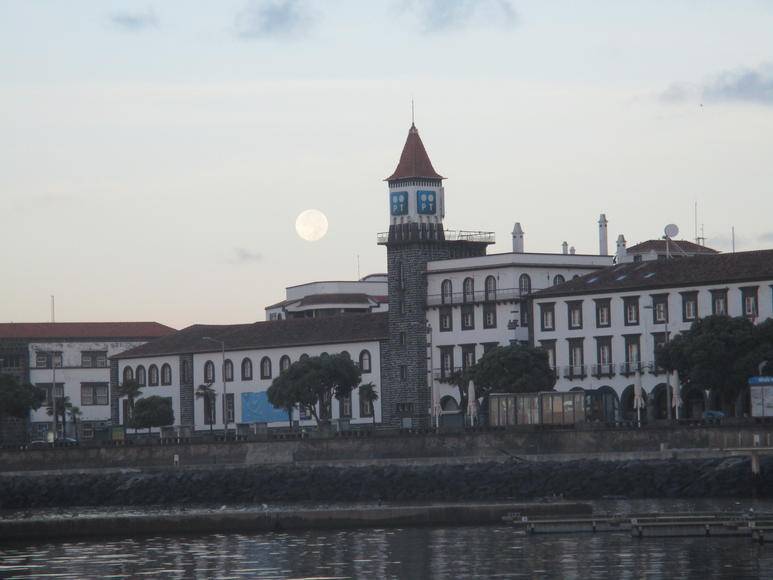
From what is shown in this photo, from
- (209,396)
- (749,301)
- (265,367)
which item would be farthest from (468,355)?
(209,396)

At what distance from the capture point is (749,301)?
113m

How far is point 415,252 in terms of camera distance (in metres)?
132

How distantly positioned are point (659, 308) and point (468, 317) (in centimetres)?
1667

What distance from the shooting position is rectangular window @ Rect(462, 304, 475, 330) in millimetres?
128625

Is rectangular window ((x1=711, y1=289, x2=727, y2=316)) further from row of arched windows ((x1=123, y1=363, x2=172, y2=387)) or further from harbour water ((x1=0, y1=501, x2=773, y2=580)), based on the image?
row of arched windows ((x1=123, y1=363, x2=172, y2=387))

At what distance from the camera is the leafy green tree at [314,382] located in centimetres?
12712

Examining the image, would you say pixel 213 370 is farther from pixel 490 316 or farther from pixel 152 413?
pixel 490 316

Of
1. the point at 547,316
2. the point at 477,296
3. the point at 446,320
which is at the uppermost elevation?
the point at 477,296

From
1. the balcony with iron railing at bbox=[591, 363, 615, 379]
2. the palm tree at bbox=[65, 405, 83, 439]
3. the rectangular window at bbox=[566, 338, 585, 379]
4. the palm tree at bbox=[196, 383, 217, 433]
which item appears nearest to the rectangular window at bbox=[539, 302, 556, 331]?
the rectangular window at bbox=[566, 338, 585, 379]

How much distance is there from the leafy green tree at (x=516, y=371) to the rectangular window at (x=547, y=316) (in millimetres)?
5506

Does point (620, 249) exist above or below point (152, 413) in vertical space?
above

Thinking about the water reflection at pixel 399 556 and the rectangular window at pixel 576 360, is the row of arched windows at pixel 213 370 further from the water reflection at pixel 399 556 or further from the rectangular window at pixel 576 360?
the water reflection at pixel 399 556

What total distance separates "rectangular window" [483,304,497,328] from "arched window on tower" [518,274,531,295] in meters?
2.25

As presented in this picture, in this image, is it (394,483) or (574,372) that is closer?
(394,483)
